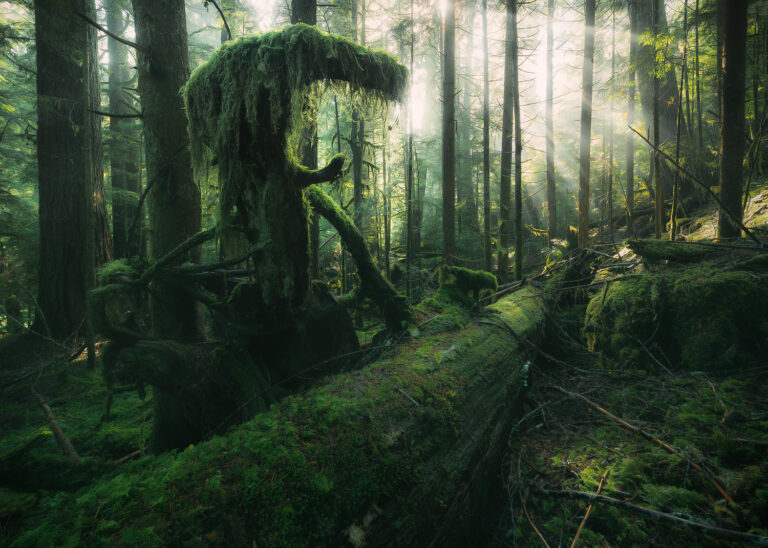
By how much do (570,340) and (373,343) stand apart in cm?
355

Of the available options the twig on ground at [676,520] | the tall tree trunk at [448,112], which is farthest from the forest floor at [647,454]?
the tall tree trunk at [448,112]

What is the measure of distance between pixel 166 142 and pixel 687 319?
6746 millimetres

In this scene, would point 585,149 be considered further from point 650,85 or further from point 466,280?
point 466,280

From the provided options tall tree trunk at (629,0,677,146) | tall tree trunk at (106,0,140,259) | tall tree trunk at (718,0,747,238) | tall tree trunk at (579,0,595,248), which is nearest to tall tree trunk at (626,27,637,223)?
tall tree trunk at (629,0,677,146)

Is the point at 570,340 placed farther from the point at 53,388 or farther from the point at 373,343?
the point at 53,388

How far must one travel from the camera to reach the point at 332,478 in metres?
1.81

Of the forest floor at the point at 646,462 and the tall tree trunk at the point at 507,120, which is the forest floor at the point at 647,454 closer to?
the forest floor at the point at 646,462

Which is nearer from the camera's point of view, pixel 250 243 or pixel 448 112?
pixel 250 243

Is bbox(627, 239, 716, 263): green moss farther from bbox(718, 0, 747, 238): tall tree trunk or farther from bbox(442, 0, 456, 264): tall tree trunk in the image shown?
bbox(442, 0, 456, 264): tall tree trunk

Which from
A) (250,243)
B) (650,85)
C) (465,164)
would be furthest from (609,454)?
(465,164)

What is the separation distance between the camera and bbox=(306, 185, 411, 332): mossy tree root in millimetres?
3969

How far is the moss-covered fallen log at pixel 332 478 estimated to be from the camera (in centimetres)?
143

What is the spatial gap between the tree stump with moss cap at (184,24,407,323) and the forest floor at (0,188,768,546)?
1964mm

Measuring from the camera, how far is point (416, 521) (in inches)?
74.2
